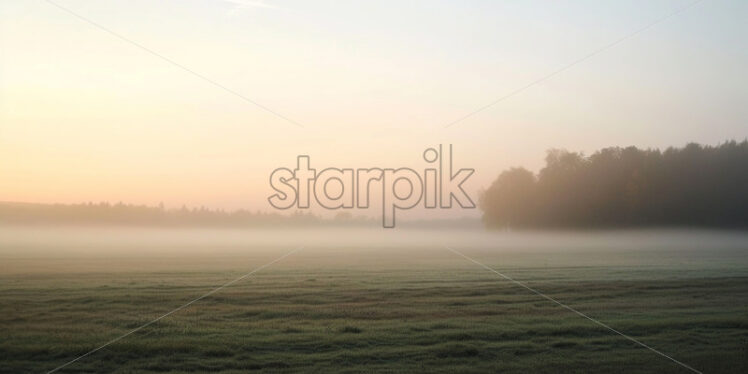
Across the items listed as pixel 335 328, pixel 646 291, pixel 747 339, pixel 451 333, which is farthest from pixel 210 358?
pixel 646 291

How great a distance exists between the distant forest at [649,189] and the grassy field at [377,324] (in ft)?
262

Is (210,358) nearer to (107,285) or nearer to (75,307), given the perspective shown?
(75,307)

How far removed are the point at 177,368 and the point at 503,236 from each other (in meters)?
121

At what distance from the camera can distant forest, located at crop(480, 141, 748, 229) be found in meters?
108

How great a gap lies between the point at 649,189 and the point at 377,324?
104 meters

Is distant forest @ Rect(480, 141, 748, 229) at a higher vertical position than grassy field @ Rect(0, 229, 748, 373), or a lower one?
higher

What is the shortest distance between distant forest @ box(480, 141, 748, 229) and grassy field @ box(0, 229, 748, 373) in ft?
262

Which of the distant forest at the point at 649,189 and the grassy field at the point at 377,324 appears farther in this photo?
the distant forest at the point at 649,189

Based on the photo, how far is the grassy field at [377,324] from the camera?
16.6 meters

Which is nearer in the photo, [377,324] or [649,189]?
[377,324]

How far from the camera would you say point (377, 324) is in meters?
21.5

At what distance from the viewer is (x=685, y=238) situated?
99.8 m

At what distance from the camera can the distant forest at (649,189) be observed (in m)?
108

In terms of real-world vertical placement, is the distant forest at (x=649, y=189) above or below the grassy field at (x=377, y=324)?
above
